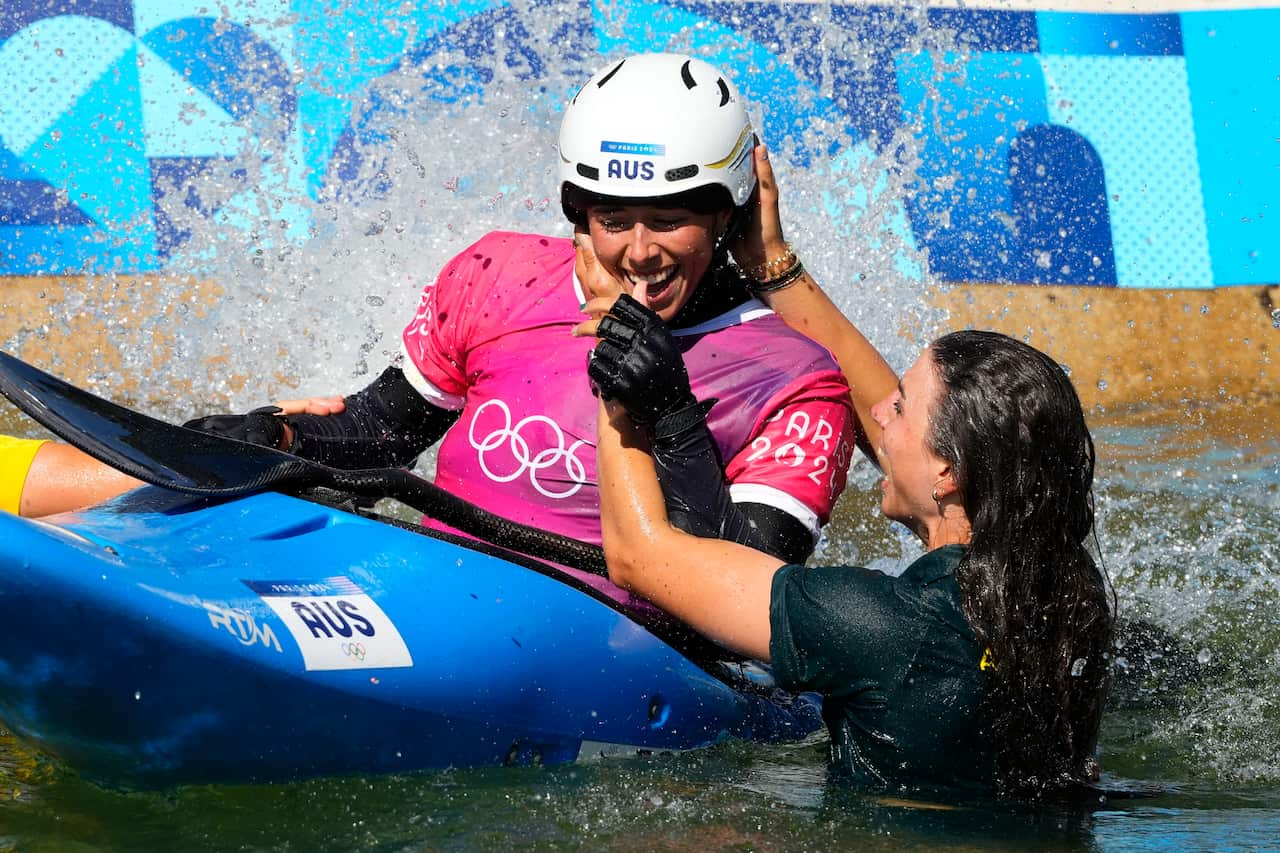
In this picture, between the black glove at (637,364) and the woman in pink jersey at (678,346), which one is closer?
the black glove at (637,364)

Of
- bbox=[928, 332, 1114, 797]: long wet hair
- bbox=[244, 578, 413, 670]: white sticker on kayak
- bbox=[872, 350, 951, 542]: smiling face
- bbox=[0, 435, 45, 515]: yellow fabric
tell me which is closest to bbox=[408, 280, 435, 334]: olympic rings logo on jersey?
bbox=[0, 435, 45, 515]: yellow fabric

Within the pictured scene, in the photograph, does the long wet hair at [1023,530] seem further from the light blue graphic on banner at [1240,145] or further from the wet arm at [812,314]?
the light blue graphic on banner at [1240,145]

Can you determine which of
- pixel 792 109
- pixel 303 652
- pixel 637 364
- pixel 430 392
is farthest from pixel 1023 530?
pixel 792 109

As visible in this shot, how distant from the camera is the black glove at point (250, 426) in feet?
11.4

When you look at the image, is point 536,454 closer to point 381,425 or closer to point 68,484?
point 381,425

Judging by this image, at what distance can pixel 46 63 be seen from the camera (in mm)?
7934

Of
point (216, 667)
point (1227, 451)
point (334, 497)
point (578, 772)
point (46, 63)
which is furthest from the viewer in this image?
point (46, 63)

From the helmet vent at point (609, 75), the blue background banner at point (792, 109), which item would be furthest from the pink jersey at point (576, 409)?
the blue background banner at point (792, 109)

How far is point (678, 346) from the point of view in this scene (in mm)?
3387

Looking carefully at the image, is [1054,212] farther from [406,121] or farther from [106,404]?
[106,404]

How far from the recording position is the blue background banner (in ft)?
26.1

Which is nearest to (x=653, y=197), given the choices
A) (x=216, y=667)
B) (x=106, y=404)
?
(x=106, y=404)

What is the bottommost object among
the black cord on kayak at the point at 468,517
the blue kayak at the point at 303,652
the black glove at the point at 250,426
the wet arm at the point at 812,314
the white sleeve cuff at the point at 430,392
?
the blue kayak at the point at 303,652

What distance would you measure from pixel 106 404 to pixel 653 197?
4.23 ft
